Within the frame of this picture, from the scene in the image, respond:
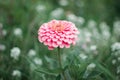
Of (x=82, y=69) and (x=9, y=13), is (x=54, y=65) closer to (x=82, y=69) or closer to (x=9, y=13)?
(x=82, y=69)

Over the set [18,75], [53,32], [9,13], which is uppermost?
[9,13]

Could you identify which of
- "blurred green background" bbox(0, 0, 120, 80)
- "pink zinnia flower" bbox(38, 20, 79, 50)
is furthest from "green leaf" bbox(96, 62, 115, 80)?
"pink zinnia flower" bbox(38, 20, 79, 50)

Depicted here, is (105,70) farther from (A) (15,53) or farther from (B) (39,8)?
(B) (39,8)

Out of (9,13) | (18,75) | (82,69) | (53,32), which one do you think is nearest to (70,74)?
(82,69)

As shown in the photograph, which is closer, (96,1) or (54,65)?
(54,65)

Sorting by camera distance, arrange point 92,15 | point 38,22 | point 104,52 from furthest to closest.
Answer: point 92,15
point 38,22
point 104,52

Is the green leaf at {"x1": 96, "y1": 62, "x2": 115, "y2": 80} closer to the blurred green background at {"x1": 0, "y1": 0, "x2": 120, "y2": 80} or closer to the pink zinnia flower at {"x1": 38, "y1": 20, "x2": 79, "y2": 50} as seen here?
the blurred green background at {"x1": 0, "y1": 0, "x2": 120, "y2": 80}

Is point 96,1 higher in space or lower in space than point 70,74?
higher
